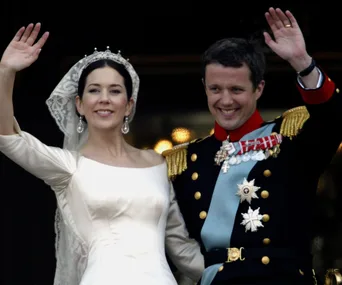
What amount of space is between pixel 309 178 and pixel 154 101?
1808 millimetres

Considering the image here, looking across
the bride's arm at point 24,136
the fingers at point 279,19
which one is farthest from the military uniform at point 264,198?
the bride's arm at point 24,136

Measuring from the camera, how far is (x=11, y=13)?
5.18 metres

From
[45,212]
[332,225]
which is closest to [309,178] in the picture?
[332,225]

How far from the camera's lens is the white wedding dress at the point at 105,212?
365 centimetres

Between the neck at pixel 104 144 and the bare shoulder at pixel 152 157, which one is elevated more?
the neck at pixel 104 144

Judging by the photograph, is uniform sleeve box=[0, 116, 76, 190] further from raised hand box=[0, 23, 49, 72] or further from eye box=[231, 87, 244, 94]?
eye box=[231, 87, 244, 94]

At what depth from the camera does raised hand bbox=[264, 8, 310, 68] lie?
11.4ft

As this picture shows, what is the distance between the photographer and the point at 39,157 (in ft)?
12.2

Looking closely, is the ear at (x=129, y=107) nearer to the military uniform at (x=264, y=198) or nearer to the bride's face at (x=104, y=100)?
the bride's face at (x=104, y=100)

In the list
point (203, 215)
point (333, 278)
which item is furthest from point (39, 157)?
point (333, 278)

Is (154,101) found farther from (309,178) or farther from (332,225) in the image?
(309,178)

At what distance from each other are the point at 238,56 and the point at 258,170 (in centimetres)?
37

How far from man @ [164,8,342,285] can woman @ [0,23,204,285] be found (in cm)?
15

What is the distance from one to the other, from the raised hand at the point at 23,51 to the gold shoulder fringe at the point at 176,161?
0.59 m
